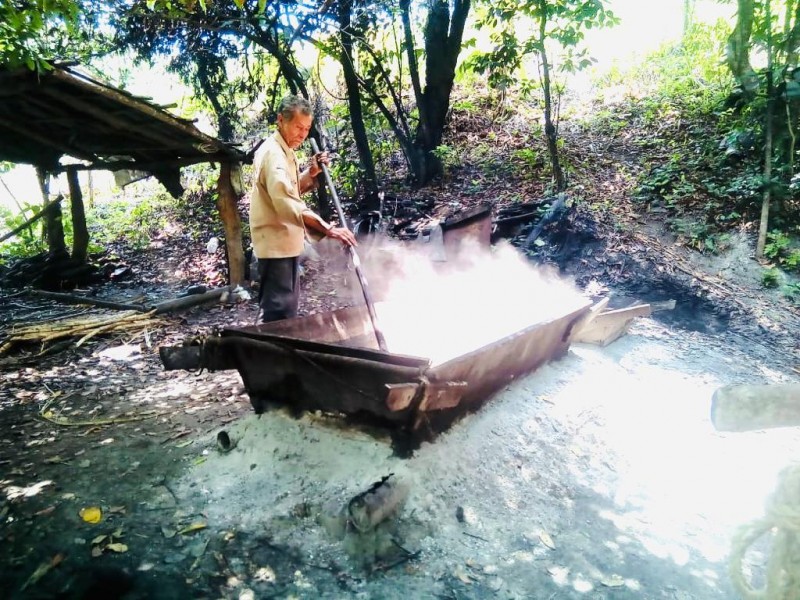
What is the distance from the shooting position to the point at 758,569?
240 cm

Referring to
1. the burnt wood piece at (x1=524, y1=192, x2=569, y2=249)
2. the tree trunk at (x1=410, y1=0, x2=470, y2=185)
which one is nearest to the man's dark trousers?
the burnt wood piece at (x1=524, y1=192, x2=569, y2=249)

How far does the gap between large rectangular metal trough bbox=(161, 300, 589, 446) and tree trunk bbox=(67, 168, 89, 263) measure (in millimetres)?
7731

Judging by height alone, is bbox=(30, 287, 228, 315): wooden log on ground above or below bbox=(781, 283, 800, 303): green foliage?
above

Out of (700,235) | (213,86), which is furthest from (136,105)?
(700,235)

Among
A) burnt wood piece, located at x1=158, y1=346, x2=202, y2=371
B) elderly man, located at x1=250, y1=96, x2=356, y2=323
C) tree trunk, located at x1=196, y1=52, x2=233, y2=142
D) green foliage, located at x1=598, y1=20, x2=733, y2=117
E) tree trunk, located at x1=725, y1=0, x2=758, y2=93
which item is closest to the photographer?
burnt wood piece, located at x1=158, y1=346, x2=202, y2=371

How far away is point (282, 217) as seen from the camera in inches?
139

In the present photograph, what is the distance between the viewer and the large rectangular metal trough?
8.20 ft

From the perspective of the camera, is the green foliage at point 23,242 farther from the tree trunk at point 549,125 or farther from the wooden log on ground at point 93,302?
the tree trunk at point 549,125

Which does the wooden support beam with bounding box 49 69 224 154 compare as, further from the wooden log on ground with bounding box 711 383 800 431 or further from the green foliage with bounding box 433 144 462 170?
the wooden log on ground with bounding box 711 383 800 431

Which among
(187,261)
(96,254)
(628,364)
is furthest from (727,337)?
(96,254)

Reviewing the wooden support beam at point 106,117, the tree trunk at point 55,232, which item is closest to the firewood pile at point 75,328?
the wooden support beam at point 106,117

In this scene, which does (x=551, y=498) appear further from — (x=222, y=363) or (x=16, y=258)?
(x=16, y=258)

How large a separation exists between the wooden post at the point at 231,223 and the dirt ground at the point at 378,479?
3628 mm

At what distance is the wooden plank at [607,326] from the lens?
473 centimetres
